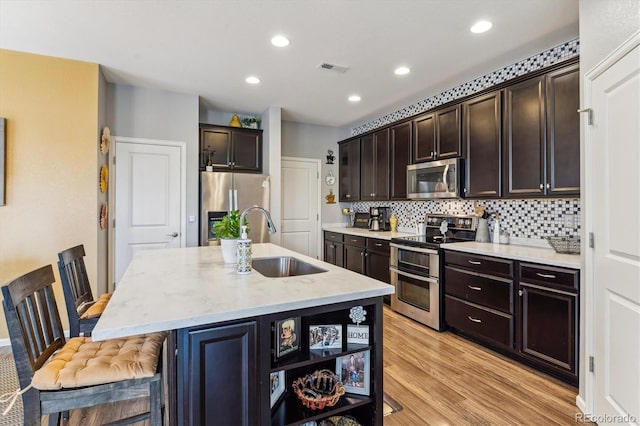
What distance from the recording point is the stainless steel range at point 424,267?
10.8ft

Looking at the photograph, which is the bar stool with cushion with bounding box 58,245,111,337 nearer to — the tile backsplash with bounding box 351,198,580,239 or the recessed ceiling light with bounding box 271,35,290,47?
the recessed ceiling light with bounding box 271,35,290,47

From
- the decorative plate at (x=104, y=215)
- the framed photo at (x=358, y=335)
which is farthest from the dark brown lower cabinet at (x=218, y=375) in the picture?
the decorative plate at (x=104, y=215)

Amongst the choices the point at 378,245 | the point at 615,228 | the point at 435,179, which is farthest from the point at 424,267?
the point at 615,228

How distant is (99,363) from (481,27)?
10.6 feet

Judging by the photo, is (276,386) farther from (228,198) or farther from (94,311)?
(228,198)

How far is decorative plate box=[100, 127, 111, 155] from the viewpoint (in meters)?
3.42

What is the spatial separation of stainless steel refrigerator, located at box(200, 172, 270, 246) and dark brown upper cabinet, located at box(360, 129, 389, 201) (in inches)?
62.2

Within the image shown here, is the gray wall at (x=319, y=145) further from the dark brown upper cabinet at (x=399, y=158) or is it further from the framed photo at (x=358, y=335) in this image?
the framed photo at (x=358, y=335)

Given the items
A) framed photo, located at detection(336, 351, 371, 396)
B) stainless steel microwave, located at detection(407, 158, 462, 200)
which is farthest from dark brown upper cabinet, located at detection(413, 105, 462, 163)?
framed photo, located at detection(336, 351, 371, 396)

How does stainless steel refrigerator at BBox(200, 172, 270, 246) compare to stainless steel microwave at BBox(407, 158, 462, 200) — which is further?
stainless steel refrigerator at BBox(200, 172, 270, 246)

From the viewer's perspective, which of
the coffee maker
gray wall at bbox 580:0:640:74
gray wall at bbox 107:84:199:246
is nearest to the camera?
gray wall at bbox 580:0:640:74

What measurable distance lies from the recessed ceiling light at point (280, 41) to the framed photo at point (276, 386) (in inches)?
99.5

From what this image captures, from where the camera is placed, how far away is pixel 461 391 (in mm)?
2225

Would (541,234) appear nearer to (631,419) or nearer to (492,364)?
(492,364)
